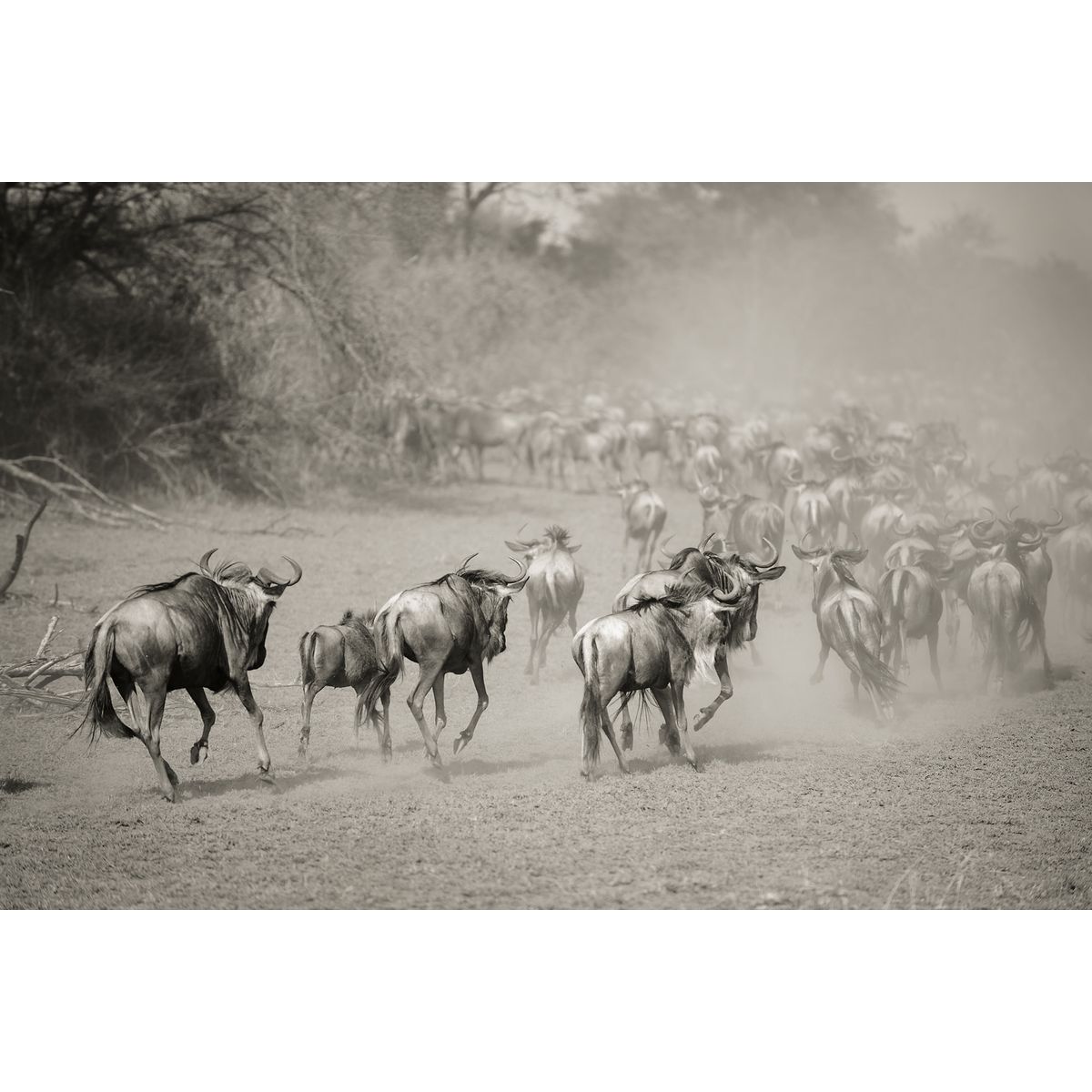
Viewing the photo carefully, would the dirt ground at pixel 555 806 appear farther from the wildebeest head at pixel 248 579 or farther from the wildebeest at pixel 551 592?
the wildebeest head at pixel 248 579

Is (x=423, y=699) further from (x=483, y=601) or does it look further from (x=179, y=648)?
(x=179, y=648)

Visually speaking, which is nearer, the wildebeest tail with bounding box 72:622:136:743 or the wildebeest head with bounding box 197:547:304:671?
the wildebeest tail with bounding box 72:622:136:743

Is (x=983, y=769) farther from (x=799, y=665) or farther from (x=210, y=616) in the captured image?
(x=210, y=616)

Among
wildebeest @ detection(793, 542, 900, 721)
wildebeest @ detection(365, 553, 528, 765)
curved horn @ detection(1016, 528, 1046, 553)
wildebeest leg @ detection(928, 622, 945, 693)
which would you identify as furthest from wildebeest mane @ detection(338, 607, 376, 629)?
curved horn @ detection(1016, 528, 1046, 553)

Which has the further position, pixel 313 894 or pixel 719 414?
pixel 719 414

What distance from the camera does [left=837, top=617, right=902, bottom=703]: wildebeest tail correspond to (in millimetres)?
7070

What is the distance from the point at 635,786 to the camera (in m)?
6.19

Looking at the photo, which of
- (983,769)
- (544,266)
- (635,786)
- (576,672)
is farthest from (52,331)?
(983,769)

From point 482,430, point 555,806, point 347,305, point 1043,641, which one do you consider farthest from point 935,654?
point 482,430

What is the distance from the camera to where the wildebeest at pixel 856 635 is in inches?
279

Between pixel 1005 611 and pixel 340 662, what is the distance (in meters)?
4.16

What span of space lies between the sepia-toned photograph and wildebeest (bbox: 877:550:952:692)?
0.03m

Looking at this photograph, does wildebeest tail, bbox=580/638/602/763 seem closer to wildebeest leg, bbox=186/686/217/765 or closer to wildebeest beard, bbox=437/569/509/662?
wildebeest beard, bbox=437/569/509/662

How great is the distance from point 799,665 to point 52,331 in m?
6.32
